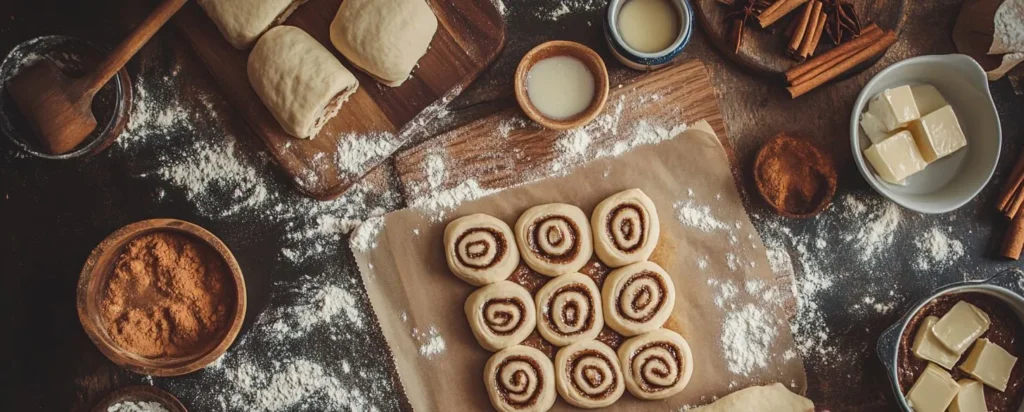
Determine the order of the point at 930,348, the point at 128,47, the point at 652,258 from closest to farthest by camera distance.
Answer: the point at 128,47 < the point at 930,348 < the point at 652,258

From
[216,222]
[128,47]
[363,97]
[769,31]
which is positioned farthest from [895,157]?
[128,47]

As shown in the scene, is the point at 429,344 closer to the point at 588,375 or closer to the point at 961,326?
the point at 588,375

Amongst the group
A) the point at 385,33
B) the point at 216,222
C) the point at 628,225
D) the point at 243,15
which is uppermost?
the point at 243,15

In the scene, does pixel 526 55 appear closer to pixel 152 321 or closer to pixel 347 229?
pixel 347 229

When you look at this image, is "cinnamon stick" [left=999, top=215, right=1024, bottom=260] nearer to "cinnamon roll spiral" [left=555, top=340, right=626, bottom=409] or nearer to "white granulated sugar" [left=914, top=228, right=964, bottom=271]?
"white granulated sugar" [left=914, top=228, right=964, bottom=271]

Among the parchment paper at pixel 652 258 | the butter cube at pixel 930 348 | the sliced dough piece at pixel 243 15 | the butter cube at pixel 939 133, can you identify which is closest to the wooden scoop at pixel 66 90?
the sliced dough piece at pixel 243 15

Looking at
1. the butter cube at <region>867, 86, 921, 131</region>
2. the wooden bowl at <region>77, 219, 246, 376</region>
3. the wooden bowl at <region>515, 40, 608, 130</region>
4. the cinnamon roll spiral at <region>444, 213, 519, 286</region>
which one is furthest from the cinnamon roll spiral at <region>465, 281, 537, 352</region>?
the butter cube at <region>867, 86, 921, 131</region>

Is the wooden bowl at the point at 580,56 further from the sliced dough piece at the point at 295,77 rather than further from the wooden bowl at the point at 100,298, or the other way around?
the wooden bowl at the point at 100,298
